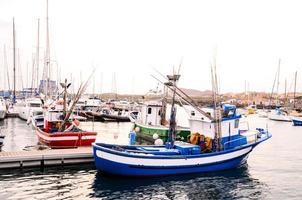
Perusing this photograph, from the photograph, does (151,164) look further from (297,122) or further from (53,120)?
(297,122)

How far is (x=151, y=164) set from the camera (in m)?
17.5

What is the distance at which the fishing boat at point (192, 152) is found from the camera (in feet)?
57.1

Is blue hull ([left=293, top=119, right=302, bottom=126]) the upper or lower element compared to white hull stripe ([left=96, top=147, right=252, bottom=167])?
lower

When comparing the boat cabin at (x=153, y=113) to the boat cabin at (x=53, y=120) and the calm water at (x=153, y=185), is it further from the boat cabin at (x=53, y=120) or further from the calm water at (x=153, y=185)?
the calm water at (x=153, y=185)

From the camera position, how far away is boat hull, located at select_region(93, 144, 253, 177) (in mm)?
17344

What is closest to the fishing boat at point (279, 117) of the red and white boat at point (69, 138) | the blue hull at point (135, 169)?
the red and white boat at point (69, 138)

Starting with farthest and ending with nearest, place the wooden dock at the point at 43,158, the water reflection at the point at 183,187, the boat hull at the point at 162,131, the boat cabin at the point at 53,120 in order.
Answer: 1. the boat hull at the point at 162,131
2. the boat cabin at the point at 53,120
3. the wooden dock at the point at 43,158
4. the water reflection at the point at 183,187

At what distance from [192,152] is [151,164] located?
2.66 m

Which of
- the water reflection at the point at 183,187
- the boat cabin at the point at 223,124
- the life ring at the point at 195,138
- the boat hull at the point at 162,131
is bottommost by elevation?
the water reflection at the point at 183,187

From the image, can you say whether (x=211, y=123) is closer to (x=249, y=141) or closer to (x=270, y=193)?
(x=249, y=141)

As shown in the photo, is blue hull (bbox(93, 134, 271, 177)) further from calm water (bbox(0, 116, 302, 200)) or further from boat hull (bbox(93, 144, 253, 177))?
calm water (bbox(0, 116, 302, 200))

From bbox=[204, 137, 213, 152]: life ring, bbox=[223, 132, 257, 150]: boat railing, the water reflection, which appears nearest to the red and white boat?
the water reflection

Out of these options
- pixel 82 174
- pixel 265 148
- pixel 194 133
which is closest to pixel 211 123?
pixel 194 133

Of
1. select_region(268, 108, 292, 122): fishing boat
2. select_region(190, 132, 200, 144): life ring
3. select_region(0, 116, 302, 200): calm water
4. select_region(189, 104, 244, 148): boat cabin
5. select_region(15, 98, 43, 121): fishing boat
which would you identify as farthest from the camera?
select_region(268, 108, 292, 122): fishing boat
